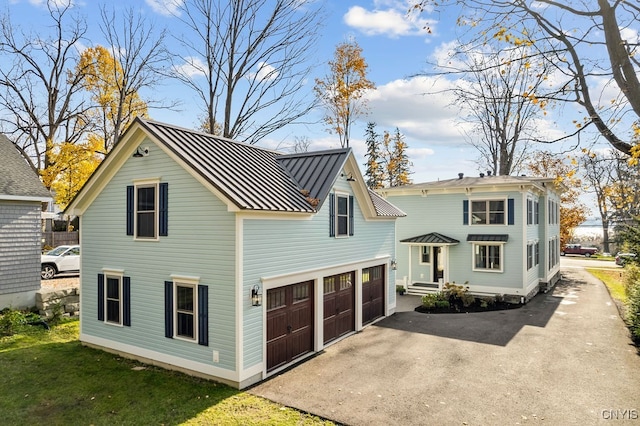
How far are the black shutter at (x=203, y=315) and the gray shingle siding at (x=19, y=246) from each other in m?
9.84

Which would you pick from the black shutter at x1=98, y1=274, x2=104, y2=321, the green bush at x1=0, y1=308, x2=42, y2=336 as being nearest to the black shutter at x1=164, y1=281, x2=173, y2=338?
the black shutter at x1=98, y1=274, x2=104, y2=321

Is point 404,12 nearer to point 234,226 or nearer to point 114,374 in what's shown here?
point 234,226

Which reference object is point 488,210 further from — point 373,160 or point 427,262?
point 373,160

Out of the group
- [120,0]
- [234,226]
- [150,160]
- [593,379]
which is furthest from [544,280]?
[120,0]

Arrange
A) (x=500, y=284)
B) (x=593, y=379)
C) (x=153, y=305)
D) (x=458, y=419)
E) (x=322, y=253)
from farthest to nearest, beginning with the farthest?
(x=500, y=284) < (x=322, y=253) < (x=153, y=305) < (x=593, y=379) < (x=458, y=419)

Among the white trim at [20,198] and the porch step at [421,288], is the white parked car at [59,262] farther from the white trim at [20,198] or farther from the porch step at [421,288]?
the porch step at [421,288]

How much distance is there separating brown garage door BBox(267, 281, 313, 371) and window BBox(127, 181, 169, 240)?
3.54 m

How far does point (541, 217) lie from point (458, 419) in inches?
769

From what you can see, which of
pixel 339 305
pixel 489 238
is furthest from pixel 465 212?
pixel 339 305

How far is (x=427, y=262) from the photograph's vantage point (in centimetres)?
2295

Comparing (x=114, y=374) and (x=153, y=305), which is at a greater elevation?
(x=153, y=305)

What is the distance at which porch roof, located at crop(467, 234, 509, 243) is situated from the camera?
2016 cm

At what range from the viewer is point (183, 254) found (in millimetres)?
10234

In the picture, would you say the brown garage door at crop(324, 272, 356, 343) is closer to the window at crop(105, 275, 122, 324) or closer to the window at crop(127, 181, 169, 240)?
the window at crop(127, 181, 169, 240)
